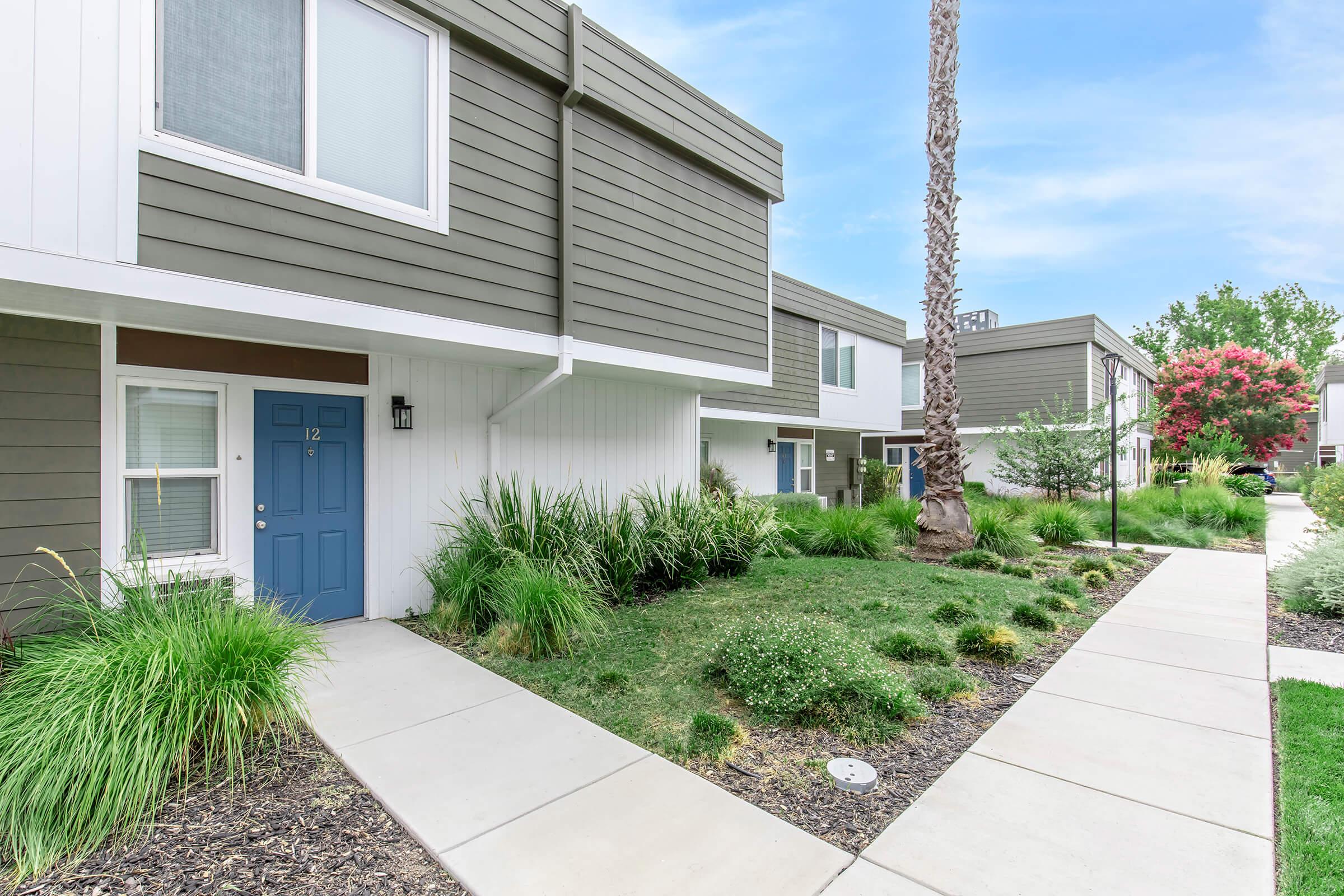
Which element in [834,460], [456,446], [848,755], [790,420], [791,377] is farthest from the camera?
[834,460]

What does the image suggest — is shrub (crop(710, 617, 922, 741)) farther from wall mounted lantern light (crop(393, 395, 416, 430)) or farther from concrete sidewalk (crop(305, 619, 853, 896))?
wall mounted lantern light (crop(393, 395, 416, 430))

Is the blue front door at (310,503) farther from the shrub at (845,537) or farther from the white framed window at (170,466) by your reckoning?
the shrub at (845,537)

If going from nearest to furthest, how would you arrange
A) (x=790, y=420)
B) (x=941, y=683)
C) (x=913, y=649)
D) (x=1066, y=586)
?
(x=941, y=683) → (x=913, y=649) → (x=1066, y=586) → (x=790, y=420)

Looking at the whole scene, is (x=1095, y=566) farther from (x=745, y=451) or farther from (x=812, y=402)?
(x=745, y=451)

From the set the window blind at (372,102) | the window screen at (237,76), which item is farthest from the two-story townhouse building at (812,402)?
the window screen at (237,76)

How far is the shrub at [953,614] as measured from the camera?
5164 millimetres

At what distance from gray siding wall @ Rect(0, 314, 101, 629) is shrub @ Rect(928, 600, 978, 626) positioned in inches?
245

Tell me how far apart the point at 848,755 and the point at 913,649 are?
5.14 feet

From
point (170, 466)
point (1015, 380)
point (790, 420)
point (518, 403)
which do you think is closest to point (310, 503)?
point (170, 466)

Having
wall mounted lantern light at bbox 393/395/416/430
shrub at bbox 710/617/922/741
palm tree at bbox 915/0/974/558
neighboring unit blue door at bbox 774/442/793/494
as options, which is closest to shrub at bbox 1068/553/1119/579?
palm tree at bbox 915/0/974/558

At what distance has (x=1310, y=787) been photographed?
2703 millimetres

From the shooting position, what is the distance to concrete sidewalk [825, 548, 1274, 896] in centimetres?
216

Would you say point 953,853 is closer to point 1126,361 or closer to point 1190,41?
point 1190,41

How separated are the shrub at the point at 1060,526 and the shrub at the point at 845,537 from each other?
2.89 metres
